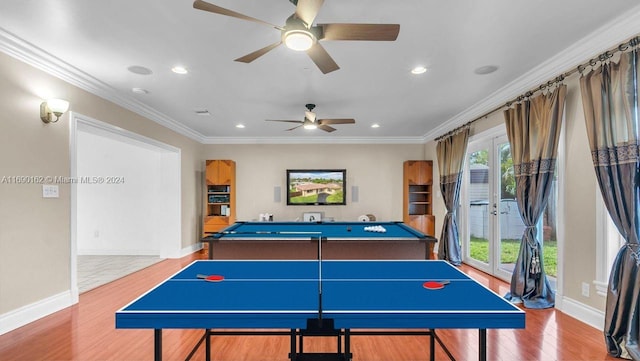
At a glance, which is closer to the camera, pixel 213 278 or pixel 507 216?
pixel 213 278

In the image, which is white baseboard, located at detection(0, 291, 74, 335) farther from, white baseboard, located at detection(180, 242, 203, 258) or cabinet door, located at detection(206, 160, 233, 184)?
cabinet door, located at detection(206, 160, 233, 184)

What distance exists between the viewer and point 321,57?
2.25m

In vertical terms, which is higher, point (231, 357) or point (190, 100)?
point (190, 100)

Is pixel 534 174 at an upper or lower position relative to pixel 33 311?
upper

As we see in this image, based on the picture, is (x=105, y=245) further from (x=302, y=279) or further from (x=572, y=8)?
(x=572, y=8)

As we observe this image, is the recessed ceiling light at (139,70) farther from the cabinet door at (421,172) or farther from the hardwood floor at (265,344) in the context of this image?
the cabinet door at (421,172)

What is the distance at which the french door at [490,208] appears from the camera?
4.11 m

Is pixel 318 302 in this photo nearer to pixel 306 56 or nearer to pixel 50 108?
pixel 306 56

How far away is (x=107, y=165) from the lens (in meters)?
6.14

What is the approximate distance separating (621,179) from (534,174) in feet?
2.98

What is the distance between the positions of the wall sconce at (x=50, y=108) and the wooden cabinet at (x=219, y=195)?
3476 millimetres

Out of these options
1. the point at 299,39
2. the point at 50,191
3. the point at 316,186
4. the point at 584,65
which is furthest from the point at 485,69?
the point at 50,191

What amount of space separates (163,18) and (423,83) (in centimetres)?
273

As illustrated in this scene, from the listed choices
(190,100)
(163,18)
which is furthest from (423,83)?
(190,100)
